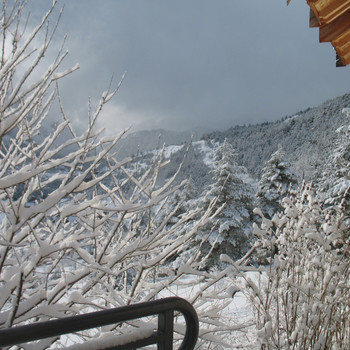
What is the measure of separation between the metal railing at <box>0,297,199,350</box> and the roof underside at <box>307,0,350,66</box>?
2.15 meters

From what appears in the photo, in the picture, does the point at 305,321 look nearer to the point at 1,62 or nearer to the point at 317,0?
the point at 317,0

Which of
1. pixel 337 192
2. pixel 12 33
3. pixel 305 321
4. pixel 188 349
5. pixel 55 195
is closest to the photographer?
pixel 188 349

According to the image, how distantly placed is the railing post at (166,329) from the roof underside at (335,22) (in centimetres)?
218

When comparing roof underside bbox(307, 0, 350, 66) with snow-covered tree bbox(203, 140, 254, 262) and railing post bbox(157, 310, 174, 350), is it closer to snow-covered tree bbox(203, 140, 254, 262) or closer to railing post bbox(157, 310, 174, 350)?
railing post bbox(157, 310, 174, 350)

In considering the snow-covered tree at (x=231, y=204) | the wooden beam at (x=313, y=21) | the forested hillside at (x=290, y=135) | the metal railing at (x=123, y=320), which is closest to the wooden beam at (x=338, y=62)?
the wooden beam at (x=313, y=21)

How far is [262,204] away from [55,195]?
2084 centimetres

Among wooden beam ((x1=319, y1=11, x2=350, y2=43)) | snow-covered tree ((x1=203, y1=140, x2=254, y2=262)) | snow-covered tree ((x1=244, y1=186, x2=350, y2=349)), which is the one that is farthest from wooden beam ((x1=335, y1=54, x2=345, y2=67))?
snow-covered tree ((x1=203, y1=140, x2=254, y2=262))

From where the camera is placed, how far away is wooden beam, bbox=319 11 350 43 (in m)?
2.38

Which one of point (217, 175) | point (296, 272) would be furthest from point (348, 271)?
point (217, 175)

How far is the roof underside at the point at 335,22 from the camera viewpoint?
2.22 metres

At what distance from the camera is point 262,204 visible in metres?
21.4

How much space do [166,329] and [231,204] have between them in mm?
17523

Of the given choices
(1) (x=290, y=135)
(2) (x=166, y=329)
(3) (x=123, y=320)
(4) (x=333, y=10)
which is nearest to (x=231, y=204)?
(4) (x=333, y=10)

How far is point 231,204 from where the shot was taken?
1822 cm
